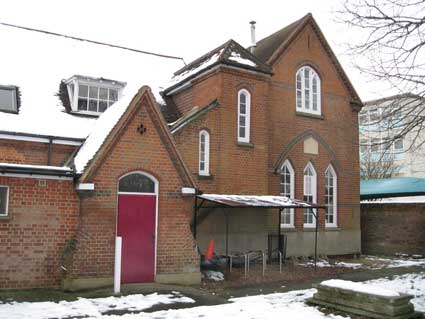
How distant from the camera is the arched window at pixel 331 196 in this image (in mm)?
21312

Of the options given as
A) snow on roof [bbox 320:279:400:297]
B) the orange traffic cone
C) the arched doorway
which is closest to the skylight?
the arched doorway

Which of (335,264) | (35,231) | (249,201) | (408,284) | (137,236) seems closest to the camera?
(35,231)

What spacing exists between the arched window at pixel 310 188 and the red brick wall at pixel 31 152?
9.86m

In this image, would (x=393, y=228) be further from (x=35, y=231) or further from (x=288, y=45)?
(x=35, y=231)

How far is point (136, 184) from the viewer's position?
13.3m

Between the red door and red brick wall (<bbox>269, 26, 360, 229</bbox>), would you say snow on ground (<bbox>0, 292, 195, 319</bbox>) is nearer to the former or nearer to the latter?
the red door

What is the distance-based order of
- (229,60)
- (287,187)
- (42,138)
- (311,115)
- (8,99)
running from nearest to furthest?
(42,138) → (8,99) → (229,60) → (287,187) → (311,115)

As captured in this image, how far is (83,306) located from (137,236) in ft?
9.93

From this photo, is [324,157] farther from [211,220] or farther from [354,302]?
[354,302]

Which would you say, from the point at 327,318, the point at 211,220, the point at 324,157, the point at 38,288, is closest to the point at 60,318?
the point at 38,288

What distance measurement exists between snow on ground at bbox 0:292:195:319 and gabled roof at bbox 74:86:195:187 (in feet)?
10.2

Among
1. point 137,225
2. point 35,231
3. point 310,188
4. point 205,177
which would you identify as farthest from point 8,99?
point 310,188

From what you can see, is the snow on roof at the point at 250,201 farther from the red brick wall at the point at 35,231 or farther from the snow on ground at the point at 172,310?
the red brick wall at the point at 35,231

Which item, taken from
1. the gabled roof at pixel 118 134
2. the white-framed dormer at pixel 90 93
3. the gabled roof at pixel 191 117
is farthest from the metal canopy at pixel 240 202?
the white-framed dormer at pixel 90 93
